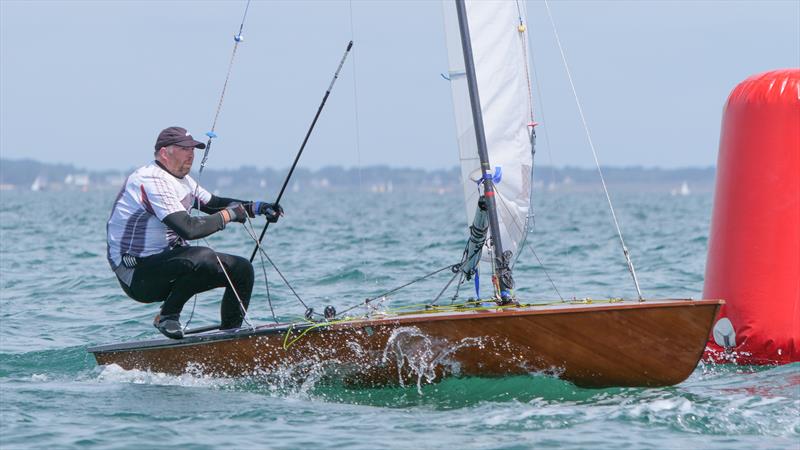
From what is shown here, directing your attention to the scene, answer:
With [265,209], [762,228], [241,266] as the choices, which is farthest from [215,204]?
[762,228]

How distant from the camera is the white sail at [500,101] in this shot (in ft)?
22.9

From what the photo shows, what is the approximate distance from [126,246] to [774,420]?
135 inches

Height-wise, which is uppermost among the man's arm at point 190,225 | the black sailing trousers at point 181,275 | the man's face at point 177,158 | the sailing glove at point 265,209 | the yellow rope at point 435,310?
the man's face at point 177,158

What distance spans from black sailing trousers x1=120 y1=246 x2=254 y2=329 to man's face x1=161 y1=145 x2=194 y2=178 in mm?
416

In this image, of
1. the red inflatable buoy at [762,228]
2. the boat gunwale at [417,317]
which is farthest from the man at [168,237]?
the red inflatable buoy at [762,228]

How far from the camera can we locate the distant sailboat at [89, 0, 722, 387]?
5812 millimetres

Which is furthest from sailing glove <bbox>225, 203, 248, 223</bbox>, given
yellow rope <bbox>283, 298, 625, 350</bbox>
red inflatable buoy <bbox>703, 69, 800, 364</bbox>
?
red inflatable buoy <bbox>703, 69, 800, 364</bbox>

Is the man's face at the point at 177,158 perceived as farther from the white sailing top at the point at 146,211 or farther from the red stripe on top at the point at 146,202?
the red stripe on top at the point at 146,202

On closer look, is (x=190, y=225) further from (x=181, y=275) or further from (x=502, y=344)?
(x=502, y=344)

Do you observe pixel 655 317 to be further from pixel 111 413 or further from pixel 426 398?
pixel 111 413

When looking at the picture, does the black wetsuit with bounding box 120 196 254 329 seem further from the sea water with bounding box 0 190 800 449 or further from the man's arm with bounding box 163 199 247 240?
the sea water with bounding box 0 190 800 449

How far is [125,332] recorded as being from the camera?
9344 millimetres

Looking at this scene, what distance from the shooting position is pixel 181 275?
6.42 meters

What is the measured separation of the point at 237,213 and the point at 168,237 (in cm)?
42
